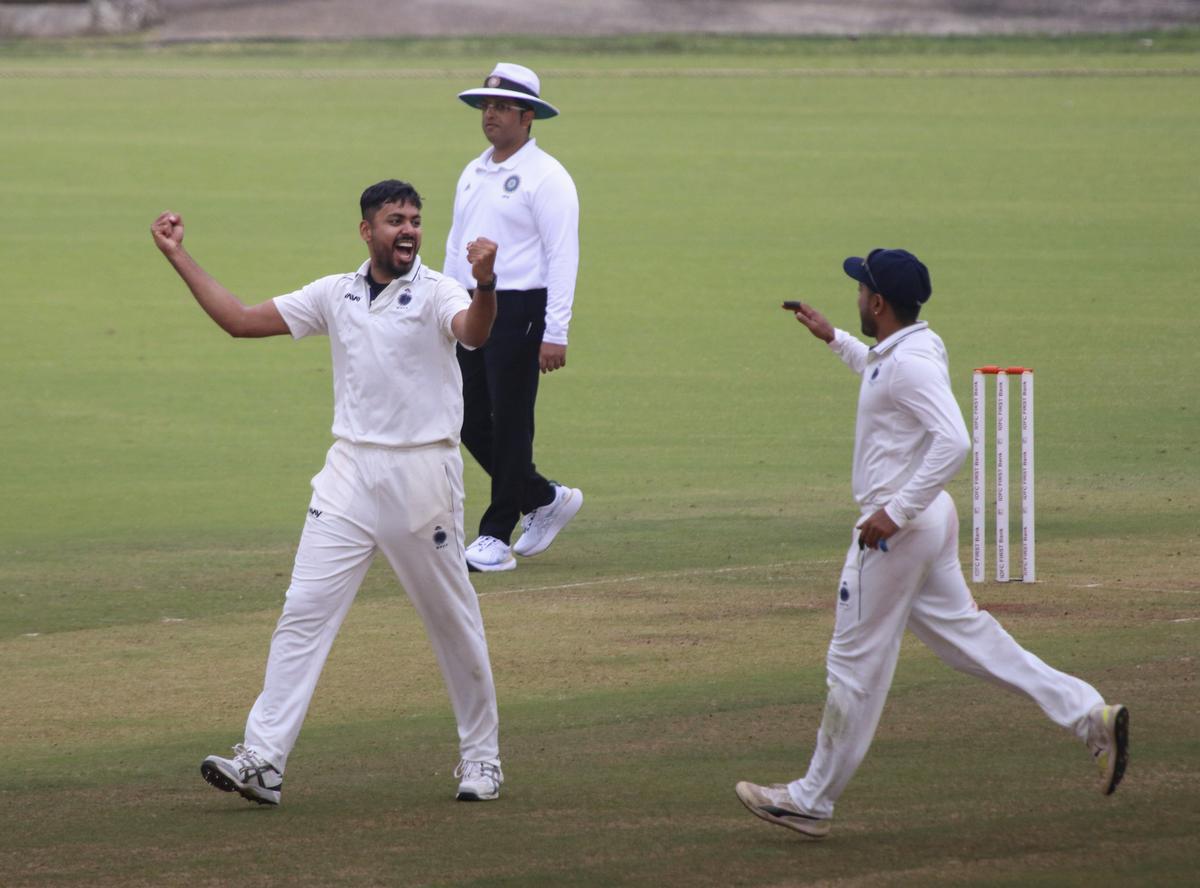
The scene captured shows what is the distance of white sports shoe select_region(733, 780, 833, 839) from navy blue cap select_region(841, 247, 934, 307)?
1.64 meters

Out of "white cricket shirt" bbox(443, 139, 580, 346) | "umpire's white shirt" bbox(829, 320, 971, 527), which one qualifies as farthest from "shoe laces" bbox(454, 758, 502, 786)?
"white cricket shirt" bbox(443, 139, 580, 346)

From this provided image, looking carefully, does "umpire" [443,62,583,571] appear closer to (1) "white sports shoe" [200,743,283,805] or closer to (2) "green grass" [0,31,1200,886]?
(2) "green grass" [0,31,1200,886]

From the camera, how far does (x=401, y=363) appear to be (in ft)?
24.7

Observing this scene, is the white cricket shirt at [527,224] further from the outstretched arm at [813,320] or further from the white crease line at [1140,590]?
the outstretched arm at [813,320]

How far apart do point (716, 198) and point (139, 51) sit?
971 inches

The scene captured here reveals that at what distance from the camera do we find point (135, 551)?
41.0 feet

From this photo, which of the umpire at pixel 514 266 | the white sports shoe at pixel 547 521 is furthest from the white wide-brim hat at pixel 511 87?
the white sports shoe at pixel 547 521

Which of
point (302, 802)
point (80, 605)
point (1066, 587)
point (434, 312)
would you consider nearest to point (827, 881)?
point (302, 802)

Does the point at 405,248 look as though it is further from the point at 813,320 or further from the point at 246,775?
the point at 246,775

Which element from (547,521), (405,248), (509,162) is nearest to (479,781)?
(405,248)

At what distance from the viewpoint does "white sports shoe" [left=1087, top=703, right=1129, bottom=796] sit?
22.2 feet

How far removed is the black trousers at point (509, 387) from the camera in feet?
37.7

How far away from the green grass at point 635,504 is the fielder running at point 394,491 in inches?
14.2

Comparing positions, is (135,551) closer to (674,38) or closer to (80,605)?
(80,605)
